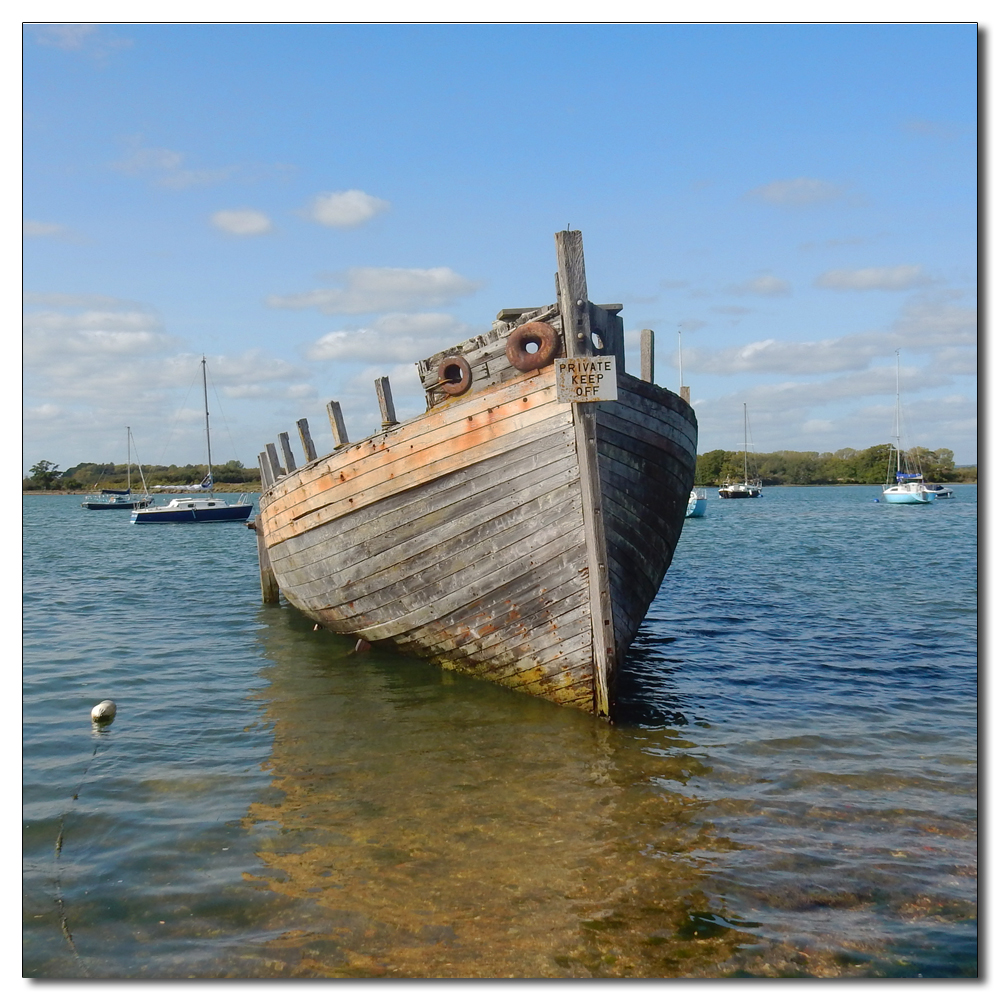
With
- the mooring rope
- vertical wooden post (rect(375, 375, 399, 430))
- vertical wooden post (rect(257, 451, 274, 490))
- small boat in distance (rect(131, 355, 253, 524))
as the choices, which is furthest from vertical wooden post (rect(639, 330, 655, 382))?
small boat in distance (rect(131, 355, 253, 524))

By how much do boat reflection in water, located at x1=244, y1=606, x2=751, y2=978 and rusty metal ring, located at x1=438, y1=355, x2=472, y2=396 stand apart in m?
3.35

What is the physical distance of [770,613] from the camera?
14.8 meters

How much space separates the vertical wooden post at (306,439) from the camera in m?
11.4

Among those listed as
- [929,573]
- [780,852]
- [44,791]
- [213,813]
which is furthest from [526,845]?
[929,573]

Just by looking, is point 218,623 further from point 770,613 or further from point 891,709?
point 891,709

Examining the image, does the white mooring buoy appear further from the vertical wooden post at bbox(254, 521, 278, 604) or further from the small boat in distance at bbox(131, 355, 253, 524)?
the small boat in distance at bbox(131, 355, 253, 524)

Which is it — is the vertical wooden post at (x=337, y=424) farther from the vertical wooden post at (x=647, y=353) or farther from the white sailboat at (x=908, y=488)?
the white sailboat at (x=908, y=488)

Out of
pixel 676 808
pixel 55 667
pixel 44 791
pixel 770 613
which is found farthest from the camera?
pixel 770 613

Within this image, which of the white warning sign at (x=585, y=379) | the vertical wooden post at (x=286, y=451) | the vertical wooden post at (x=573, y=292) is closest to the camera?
the white warning sign at (x=585, y=379)

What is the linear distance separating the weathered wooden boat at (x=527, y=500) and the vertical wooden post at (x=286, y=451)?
133 inches

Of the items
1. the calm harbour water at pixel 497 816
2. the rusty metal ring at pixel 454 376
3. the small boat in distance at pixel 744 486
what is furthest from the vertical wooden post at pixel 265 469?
the small boat in distance at pixel 744 486

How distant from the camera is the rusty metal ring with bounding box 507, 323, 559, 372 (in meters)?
7.36

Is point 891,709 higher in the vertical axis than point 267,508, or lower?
lower

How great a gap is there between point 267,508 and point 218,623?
11.5ft
